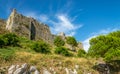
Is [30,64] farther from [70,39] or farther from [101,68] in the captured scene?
[70,39]

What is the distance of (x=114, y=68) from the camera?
28.8m

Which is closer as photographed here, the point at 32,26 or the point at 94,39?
the point at 94,39

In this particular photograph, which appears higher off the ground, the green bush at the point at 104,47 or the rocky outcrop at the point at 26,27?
the rocky outcrop at the point at 26,27

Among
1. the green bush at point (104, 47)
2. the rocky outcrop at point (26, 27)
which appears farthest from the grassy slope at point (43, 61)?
the rocky outcrop at point (26, 27)

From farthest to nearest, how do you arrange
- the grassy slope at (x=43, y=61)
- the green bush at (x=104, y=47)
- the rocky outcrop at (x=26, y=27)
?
1. the rocky outcrop at (x=26, y=27)
2. the green bush at (x=104, y=47)
3. the grassy slope at (x=43, y=61)

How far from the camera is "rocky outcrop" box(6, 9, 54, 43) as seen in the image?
58.4m

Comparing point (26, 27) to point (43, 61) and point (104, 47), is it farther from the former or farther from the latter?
point (43, 61)

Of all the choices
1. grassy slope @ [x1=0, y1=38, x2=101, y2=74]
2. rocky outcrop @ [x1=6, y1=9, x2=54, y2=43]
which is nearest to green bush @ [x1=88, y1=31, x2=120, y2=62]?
grassy slope @ [x1=0, y1=38, x2=101, y2=74]

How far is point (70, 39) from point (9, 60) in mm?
A: 46872

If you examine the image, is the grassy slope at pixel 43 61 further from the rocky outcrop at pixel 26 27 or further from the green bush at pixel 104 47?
the rocky outcrop at pixel 26 27

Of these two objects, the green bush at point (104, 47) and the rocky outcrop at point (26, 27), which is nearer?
the green bush at point (104, 47)

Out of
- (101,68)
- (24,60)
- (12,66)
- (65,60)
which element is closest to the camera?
(12,66)

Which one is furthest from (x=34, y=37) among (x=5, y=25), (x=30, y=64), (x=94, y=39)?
(x=30, y=64)

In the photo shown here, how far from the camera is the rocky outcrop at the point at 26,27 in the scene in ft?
192
